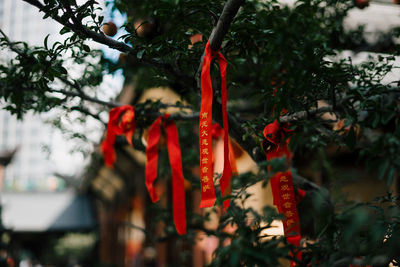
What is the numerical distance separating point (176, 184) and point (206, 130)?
0.52 m

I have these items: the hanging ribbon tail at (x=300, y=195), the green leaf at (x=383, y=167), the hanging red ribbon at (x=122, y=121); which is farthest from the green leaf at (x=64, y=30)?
the hanging ribbon tail at (x=300, y=195)

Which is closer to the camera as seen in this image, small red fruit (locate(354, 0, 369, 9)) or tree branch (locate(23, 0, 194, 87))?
tree branch (locate(23, 0, 194, 87))

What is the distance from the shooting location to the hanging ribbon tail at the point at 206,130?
4.28 feet

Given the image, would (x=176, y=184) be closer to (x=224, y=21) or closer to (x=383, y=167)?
(x=224, y=21)

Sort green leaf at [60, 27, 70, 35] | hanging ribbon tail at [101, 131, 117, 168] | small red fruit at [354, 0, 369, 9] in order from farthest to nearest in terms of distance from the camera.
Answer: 1. small red fruit at [354, 0, 369, 9]
2. hanging ribbon tail at [101, 131, 117, 168]
3. green leaf at [60, 27, 70, 35]

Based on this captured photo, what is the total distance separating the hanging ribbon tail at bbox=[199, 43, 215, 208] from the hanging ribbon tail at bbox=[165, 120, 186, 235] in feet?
1.40

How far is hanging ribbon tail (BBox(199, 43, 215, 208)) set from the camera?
1.30 metres

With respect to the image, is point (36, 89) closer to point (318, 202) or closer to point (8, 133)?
point (318, 202)

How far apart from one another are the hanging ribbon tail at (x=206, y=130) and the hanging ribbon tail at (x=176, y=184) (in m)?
0.43

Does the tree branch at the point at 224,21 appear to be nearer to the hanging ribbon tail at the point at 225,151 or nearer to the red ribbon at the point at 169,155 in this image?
the hanging ribbon tail at the point at 225,151

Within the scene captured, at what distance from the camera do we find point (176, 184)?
5.84 feet

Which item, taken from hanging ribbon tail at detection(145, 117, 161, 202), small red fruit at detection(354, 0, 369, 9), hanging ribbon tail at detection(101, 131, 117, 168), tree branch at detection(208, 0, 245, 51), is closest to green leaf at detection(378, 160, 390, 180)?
tree branch at detection(208, 0, 245, 51)

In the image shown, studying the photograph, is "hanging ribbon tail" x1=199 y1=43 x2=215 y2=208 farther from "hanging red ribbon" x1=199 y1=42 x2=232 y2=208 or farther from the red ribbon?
the red ribbon

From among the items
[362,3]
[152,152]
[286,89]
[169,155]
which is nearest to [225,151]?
[286,89]
